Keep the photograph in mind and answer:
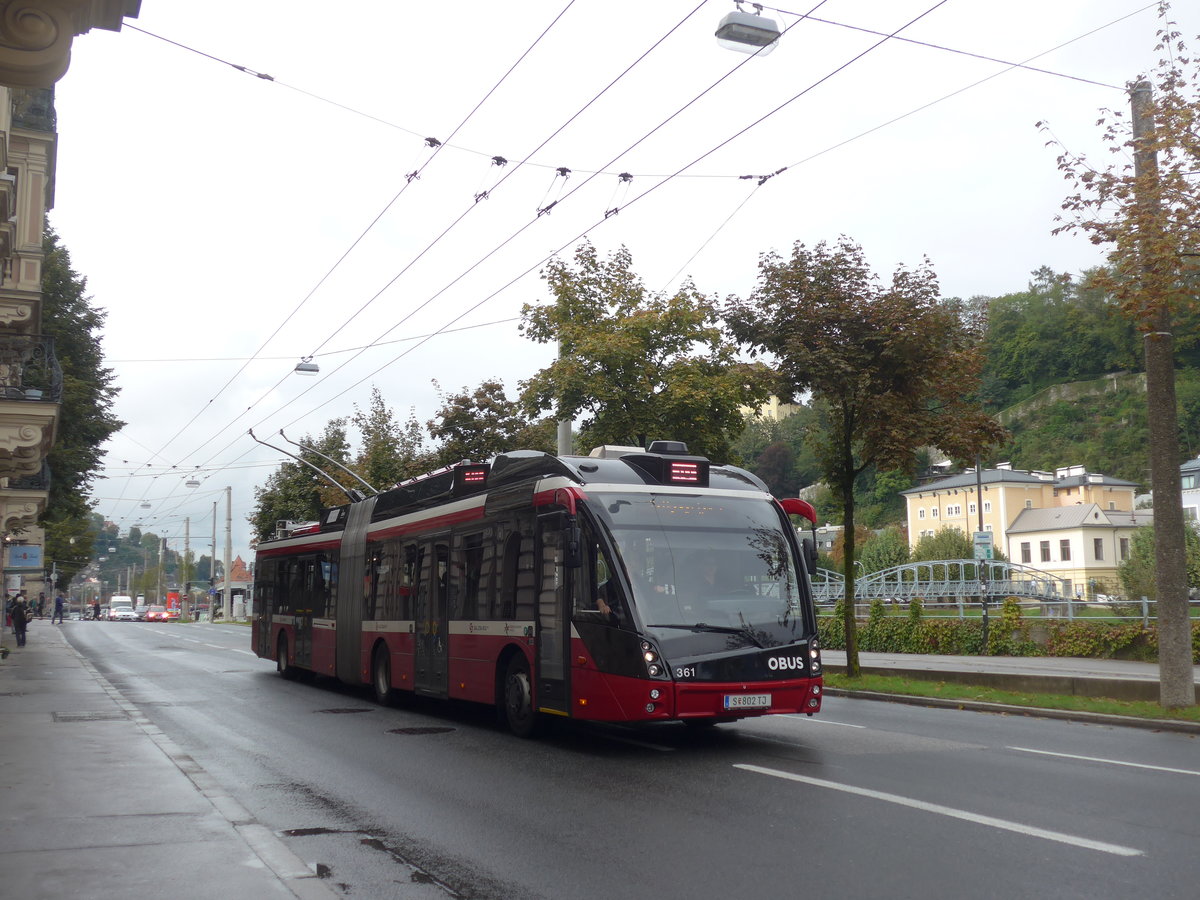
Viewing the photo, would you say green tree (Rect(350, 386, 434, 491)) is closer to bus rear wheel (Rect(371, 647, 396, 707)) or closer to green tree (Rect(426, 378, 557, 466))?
green tree (Rect(426, 378, 557, 466))

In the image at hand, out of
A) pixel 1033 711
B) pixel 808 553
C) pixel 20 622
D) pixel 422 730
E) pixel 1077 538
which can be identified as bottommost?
pixel 1033 711

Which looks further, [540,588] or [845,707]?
[845,707]

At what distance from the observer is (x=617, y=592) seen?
37.1 ft

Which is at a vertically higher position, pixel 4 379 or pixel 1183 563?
pixel 4 379

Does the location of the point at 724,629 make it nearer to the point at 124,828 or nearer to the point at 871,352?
the point at 124,828

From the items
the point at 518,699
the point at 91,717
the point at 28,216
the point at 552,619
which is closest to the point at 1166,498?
the point at 552,619

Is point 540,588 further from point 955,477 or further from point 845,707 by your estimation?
point 955,477

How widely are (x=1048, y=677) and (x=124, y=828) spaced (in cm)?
1450

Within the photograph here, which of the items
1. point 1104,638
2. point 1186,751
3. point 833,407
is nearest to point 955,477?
point 1104,638

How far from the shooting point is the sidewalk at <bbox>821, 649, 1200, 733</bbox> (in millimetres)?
16156

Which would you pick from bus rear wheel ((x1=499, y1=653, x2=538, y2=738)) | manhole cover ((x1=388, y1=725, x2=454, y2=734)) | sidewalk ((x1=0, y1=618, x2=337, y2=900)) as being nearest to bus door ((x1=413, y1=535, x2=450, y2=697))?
manhole cover ((x1=388, y1=725, x2=454, y2=734))

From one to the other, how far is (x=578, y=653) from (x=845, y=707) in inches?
280

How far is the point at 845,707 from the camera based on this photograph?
1742 centimetres

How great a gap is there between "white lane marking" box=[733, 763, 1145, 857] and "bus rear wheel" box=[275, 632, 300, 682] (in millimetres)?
15294
